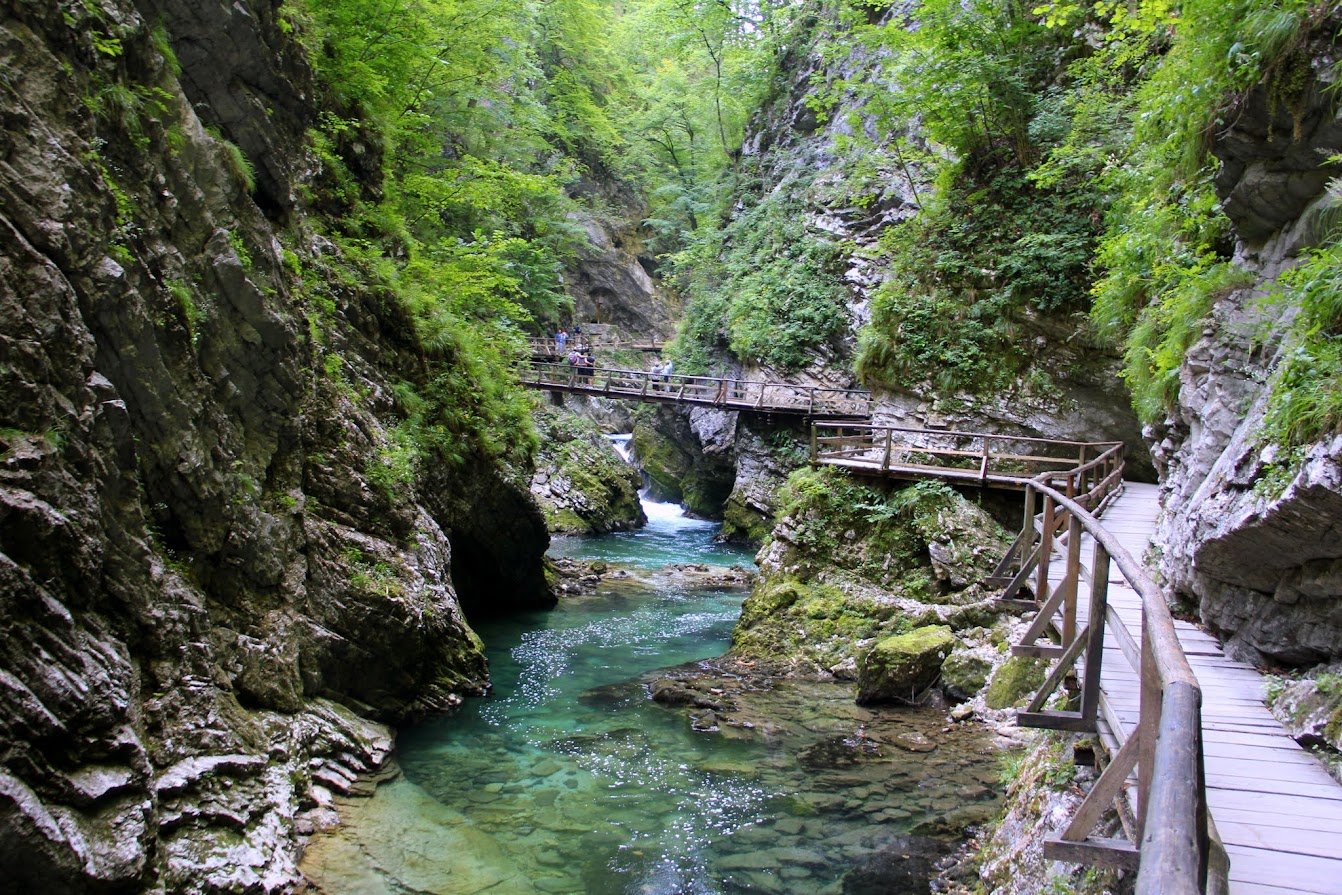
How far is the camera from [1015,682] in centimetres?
898

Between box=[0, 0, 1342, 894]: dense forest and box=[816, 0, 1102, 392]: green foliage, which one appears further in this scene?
box=[816, 0, 1102, 392]: green foliage

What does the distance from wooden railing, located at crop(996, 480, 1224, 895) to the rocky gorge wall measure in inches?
182

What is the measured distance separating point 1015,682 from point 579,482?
56.3 feet

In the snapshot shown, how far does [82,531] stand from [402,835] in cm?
333

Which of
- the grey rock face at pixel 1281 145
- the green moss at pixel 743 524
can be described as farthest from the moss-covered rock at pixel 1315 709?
the green moss at pixel 743 524

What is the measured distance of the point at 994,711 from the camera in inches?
358

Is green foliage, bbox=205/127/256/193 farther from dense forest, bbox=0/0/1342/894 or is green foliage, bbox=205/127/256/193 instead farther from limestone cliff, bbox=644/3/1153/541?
limestone cliff, bbox=644/3/1153/541

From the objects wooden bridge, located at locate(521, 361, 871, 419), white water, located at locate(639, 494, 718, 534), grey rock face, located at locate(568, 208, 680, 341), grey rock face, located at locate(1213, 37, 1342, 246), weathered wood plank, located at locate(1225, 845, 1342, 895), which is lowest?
white water, located at locate(639, 494, 718, 534)

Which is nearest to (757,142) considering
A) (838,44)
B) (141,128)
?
(838,44)

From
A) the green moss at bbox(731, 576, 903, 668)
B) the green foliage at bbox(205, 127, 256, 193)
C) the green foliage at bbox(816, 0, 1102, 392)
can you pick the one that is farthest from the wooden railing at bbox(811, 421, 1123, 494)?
the green foliage at bbox(205, 127, 256, 193)

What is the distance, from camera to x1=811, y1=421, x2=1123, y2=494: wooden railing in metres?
12.7

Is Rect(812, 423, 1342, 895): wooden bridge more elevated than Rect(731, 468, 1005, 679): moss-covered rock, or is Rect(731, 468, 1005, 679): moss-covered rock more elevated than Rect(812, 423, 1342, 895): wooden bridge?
Rect(812, 423, 1342, 895): wooden bridge

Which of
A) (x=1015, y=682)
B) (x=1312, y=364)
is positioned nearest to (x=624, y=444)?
(x=1015, y=682)

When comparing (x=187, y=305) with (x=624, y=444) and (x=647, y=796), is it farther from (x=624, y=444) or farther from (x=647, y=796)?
(x=624, y=444)
